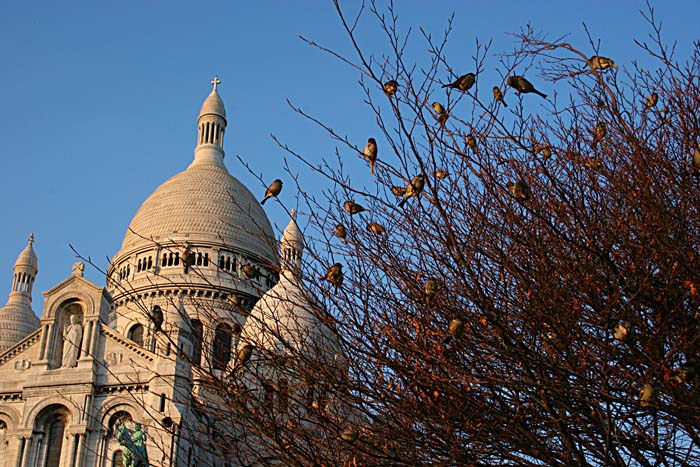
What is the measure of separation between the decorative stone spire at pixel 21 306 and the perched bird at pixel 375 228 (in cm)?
4309

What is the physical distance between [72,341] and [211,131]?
28726 millimetres

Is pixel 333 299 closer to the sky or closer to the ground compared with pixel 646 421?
closer to the sky

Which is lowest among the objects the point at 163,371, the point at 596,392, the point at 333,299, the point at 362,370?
the point at 596,392

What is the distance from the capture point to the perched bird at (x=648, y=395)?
9.70 metres

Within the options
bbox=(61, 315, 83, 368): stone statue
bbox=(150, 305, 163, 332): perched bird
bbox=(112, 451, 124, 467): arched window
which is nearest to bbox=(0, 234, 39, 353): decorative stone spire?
bbox=(61, 315, 83, 368): stone statue

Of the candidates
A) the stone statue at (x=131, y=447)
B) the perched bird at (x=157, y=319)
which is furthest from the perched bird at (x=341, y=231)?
the stone statue at (x=131, y=447)

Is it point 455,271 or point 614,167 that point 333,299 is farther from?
point 614,167

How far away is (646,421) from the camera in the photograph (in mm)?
11516

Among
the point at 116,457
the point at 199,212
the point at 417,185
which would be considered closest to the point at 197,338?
the point at 417,185

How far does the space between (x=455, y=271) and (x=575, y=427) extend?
1868 mm

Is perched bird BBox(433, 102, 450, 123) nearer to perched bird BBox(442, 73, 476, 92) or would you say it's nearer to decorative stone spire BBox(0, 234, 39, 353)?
perched bird BBox(442, 73, 476, 92)

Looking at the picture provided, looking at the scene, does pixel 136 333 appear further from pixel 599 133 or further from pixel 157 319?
pixel 599 133

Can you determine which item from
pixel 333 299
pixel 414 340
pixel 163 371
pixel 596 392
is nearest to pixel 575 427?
pixel 596 392

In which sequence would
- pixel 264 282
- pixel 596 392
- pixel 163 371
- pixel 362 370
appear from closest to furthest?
pixel 596 392 → pixel 362 370 → pixel 163 371 → pixel 264 282
